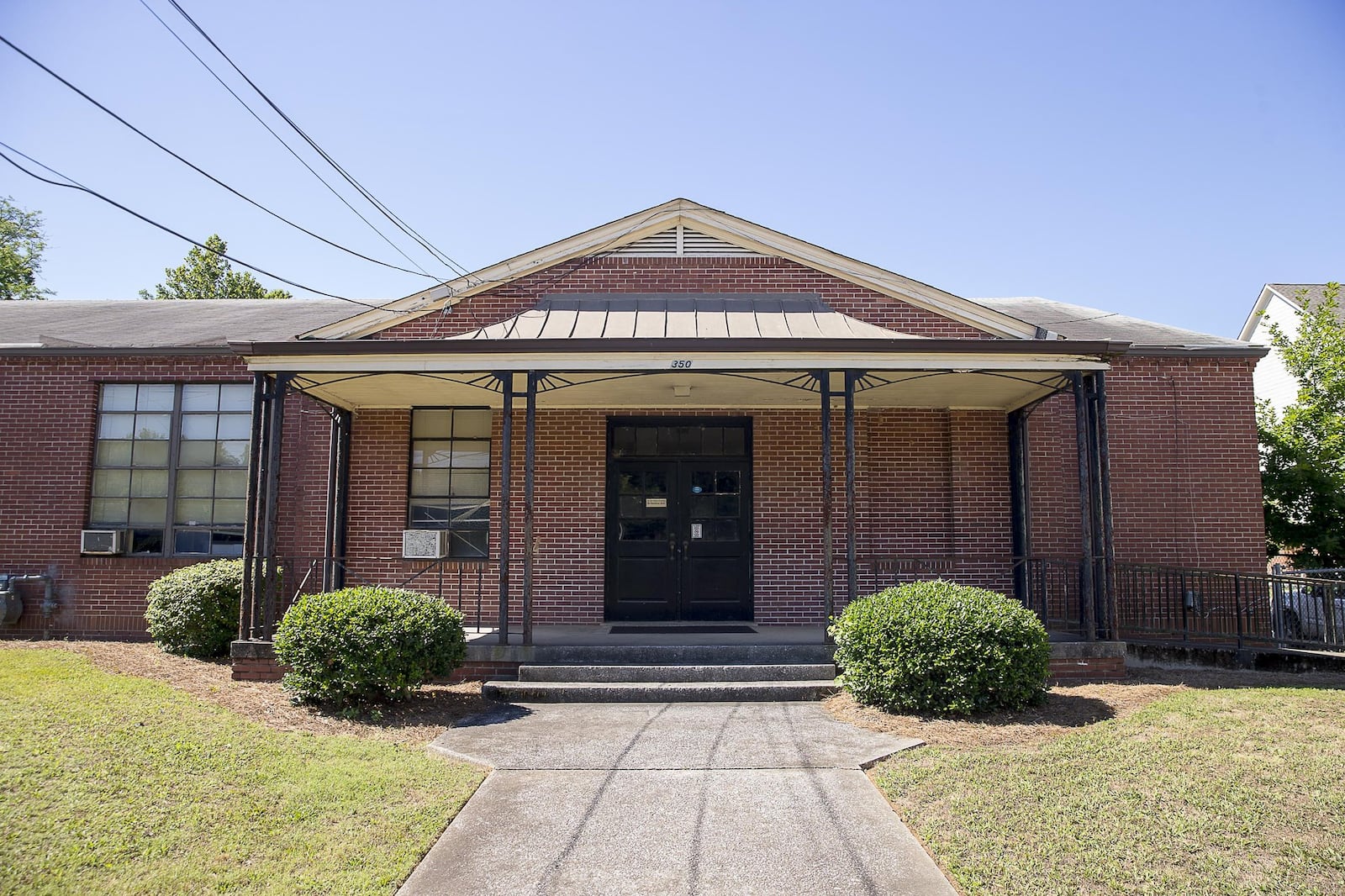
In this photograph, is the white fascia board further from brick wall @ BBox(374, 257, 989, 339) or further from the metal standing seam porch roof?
brick wall @ BBox(374, 257, 989, 339)

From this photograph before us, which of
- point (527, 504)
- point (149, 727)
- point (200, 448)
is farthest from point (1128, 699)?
point (200, 448)

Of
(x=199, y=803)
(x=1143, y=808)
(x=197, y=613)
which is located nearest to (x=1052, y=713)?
(x=1143, y=808)

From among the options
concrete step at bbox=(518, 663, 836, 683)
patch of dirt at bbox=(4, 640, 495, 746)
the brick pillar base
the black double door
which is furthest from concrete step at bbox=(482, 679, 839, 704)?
the black double door

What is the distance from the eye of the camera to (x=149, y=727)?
641 cm

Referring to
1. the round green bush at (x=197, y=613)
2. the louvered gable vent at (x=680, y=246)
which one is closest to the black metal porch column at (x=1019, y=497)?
the louvered gable vent at (x=680, y=246)

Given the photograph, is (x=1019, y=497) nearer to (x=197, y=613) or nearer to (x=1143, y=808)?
(x=1143, y=808)

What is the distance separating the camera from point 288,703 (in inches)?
302

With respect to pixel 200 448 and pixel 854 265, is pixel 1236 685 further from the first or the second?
pixel 200 448

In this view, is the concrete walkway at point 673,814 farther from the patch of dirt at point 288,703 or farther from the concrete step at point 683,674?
the concrete step at point 683,674

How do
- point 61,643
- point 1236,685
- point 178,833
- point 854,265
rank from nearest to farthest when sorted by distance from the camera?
point 178,833
point 1236,685
point 61,643
point 854,265

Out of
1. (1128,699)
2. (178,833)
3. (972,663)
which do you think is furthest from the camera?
(1128,699)

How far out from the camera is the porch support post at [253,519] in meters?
8.83

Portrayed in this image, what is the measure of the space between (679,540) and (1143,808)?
266 inches

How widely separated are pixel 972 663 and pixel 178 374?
A: 10625mm
